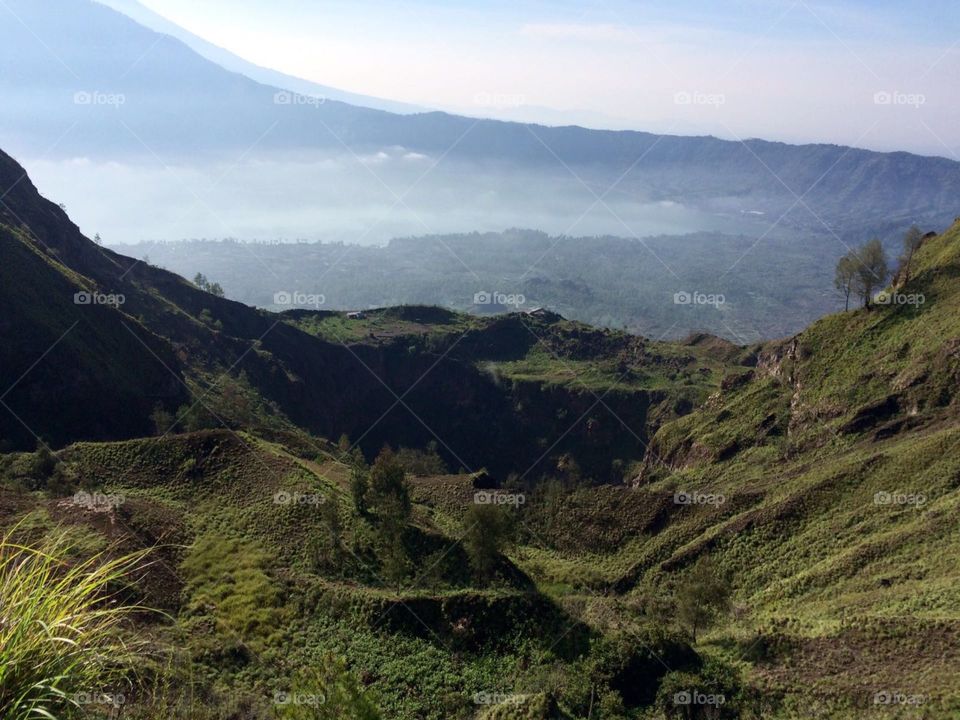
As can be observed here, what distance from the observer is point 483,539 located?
32125 millimetres

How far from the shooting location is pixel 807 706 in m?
21.1

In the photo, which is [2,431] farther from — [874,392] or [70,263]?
[874,392]

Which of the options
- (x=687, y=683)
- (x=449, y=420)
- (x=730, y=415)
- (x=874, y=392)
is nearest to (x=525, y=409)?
(x=449, y=420)

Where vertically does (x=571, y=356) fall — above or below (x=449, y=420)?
above

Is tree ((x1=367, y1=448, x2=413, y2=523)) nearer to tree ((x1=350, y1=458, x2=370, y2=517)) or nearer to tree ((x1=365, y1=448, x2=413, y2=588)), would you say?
tree ((x1=365, y1=448, x2=413, y2=588))

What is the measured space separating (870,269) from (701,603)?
34843 millimetres

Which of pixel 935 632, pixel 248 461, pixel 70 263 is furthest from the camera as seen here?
pixel 70 263

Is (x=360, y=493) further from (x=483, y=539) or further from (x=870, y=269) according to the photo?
(x=870, y=269)

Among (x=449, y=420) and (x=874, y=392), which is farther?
(x=449, y=420)

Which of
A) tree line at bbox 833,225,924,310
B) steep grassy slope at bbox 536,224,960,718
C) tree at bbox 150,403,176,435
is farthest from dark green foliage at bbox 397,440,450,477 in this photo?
tree line at bbox 833,225,924,310

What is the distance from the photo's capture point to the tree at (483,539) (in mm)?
32219

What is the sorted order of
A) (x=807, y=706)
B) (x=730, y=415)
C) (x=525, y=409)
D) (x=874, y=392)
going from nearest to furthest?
(x=807, y=706) → (x=874, y=392) → (x=730, y=415) → (x=525, y=409)

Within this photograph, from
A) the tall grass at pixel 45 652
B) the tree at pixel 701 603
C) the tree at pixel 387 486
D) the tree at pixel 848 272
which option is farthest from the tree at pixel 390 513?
the tree at pixel 848 272

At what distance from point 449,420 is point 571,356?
70.3 feet
